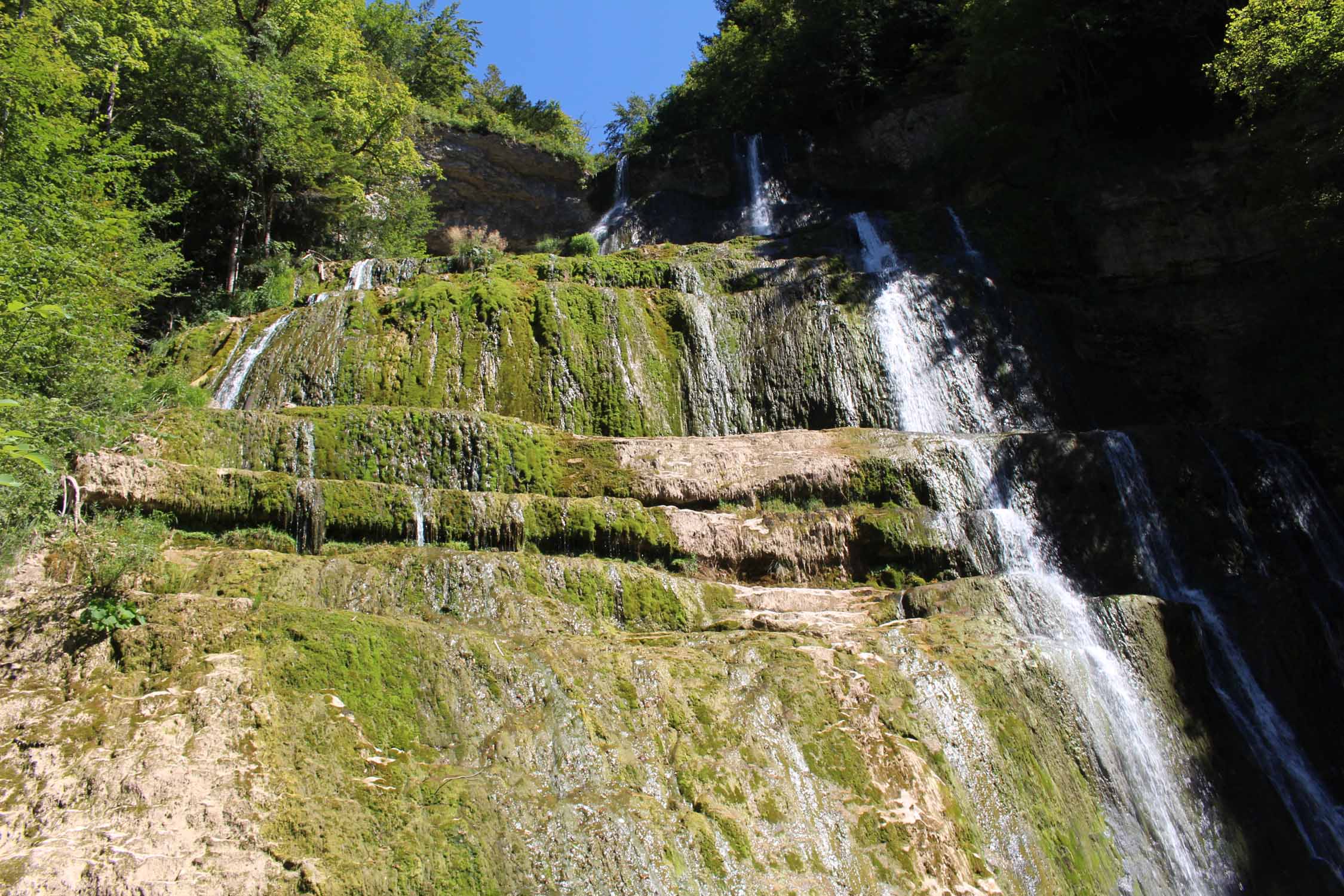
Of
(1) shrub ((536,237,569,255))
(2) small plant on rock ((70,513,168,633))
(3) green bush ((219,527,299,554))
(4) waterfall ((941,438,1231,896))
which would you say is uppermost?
(1) shrub ((536,237,569,255))

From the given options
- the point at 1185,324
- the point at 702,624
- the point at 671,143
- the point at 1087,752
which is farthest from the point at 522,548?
the point at 671,143

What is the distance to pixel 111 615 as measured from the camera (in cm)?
495

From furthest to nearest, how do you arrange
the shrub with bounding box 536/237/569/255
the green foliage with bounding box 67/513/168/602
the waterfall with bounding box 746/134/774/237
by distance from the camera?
the waterfall with bounding box 746/134/774/237 → the shrub with bounding box 536/237/569/255 → the green foliage with bounding box 67/513/168/602

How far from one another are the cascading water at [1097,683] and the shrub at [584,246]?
11.6m

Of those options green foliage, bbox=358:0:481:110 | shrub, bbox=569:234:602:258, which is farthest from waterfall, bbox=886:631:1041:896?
green foliage, bbox=358:0:481:110

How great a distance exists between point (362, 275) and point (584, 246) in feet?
17.9

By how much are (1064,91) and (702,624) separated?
18632 millimetres

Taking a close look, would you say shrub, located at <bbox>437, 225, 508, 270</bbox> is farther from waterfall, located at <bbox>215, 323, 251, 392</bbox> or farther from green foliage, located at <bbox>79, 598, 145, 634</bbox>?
Result: green foliage, located at <bbox>79, 598, 145, 634</bbox>

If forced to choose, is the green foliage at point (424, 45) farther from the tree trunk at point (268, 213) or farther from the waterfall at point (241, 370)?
the waterfall at point (241, 370)

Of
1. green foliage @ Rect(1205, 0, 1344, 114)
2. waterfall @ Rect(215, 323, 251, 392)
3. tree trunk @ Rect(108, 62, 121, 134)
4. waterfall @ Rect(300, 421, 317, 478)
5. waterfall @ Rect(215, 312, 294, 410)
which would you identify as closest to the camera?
waterfall @ Rect(300, 421, 317, 478)

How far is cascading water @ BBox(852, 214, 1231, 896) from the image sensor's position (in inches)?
275

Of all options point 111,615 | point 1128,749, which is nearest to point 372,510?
point 111,615

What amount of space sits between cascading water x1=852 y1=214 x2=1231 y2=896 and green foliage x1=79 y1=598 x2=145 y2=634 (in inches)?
282

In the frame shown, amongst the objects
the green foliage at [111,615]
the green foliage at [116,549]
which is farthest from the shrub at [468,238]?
the green foliage at [111,615]
